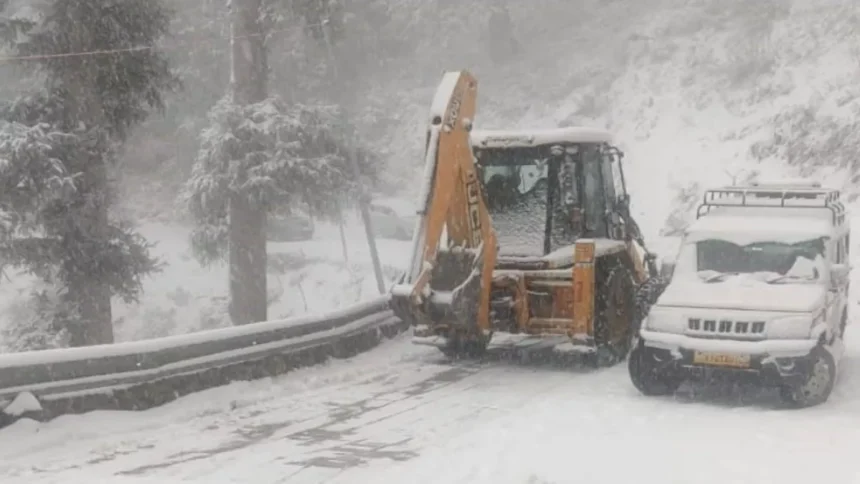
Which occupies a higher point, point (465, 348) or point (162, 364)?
point (162, 364)

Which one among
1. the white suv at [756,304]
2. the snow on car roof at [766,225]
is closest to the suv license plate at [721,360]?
the white suv at [756,304]

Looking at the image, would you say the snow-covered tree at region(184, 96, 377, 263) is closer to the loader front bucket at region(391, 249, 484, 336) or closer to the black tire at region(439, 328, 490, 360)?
the black tire at region(439, 328, 490, 360)

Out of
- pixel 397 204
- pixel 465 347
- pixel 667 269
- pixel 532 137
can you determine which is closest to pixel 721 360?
pixel 667 269

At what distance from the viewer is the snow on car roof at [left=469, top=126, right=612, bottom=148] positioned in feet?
42.1

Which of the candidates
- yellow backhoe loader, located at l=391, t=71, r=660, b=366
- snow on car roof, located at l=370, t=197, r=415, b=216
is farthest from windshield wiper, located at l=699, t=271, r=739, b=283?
snow on car roof, located at l=370, t=197, r=415, b=216

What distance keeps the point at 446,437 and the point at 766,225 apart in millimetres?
5148

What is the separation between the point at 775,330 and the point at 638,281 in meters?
4.22

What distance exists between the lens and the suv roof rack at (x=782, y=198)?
40.7 ft

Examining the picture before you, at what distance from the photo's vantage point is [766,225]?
1167cm

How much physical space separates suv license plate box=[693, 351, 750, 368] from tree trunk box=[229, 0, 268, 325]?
10.9 m

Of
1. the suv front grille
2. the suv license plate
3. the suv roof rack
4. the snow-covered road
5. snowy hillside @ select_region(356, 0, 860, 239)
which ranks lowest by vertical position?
the snow-covered road

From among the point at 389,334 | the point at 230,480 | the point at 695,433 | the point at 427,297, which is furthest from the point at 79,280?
A: the point at 695,433

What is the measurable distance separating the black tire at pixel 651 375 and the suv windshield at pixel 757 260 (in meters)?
1.37

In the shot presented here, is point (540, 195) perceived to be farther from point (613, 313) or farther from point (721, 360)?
point (721, 360)
